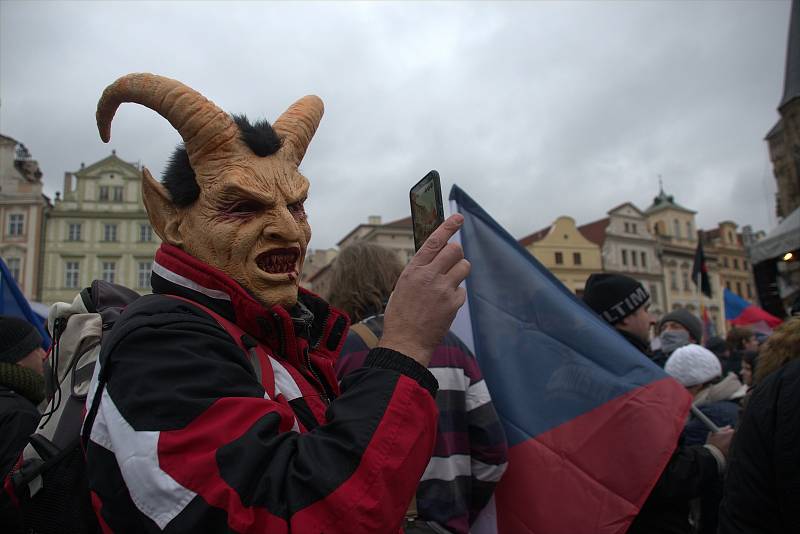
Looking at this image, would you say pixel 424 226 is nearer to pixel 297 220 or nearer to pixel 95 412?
pixel 297 220

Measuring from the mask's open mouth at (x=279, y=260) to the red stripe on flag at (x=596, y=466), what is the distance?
180 centimetres

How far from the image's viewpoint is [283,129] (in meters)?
1.89

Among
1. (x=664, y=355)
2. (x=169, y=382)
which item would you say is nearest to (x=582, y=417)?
(x=169, y=382)

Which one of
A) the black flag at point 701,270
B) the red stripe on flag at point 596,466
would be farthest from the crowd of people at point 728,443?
the black flag at point 701,270

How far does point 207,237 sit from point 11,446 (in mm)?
1595

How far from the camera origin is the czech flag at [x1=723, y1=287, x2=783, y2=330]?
1117cm

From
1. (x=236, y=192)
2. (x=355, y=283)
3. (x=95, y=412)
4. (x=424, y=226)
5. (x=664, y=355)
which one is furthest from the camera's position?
(x=664, y=355)

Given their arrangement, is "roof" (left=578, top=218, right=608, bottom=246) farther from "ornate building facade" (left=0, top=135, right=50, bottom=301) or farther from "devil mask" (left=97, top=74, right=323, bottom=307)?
"devil mask" (left=97, top=74, right=323, bottom=307)

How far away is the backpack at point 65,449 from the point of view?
1.81 meters

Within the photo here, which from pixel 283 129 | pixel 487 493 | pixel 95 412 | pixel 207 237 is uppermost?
pixel 283 129

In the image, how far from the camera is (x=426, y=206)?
1504mm

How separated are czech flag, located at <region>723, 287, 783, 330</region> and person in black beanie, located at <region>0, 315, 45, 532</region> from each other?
38.1ft

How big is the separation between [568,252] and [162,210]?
141 feet

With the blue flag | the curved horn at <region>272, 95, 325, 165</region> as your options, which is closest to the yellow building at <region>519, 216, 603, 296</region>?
the blue flag
